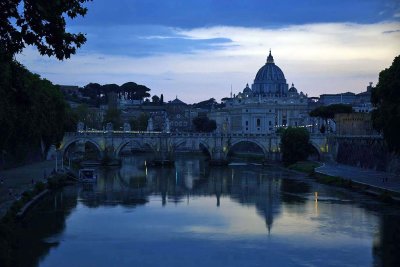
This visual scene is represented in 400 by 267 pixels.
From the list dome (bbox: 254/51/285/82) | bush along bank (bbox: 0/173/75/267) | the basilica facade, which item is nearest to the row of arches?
the basilica facade

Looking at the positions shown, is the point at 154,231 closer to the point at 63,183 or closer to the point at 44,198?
the point at 44,198

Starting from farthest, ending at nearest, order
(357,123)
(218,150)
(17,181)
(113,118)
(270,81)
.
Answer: (270,81) → (113,118) → (357,123) → (218,150) → (17,181)

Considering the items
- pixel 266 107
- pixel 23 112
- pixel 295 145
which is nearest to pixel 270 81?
pixel 266 107

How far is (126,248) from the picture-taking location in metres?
22.3

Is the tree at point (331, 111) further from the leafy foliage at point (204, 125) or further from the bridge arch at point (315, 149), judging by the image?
the leafy foliage at point (204, 125)

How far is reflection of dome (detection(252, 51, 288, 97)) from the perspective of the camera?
13500cm

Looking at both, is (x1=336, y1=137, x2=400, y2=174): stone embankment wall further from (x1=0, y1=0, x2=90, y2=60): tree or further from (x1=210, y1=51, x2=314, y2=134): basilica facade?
(x1=210, y1=51, x2=314, y2=134): basilica facade

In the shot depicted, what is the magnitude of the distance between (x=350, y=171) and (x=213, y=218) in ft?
72.6

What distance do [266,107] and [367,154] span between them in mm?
68600

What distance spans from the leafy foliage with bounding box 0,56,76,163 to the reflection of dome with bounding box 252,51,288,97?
75.4 metres

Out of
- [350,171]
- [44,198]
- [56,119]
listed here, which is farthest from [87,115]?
[44,198]

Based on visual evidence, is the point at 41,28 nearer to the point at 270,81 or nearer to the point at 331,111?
the point at 331,111

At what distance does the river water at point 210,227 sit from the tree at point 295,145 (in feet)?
61.0

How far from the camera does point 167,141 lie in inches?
2554
